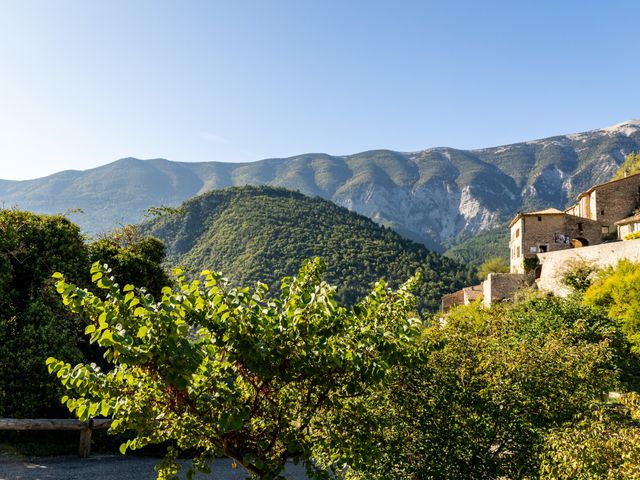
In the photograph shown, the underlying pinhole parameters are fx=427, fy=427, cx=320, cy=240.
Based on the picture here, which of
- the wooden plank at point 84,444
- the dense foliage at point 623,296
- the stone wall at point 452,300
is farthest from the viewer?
the stone wall at point 452,300

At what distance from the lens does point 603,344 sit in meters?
11.4

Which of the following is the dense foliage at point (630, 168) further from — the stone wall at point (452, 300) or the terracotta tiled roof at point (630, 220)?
the stone wall at point (452, 300)

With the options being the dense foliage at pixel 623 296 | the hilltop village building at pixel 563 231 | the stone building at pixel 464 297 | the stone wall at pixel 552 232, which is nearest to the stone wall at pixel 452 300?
the stone building at pixel 464 297

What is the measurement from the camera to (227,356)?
5.29m

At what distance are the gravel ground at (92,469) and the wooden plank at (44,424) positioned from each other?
3.60 ft

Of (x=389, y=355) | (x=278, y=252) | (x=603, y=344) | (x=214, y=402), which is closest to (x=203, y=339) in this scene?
(x=214, y=402)

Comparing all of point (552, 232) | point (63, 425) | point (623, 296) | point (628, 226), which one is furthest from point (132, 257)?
point (628, 226)

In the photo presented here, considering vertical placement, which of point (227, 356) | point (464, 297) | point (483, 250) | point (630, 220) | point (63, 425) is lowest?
point (483, 250)

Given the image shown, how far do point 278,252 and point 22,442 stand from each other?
6837 centimetres

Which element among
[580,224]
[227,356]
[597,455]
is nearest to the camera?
[227,356]

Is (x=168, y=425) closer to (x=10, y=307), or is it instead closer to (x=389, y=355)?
(x=389, y=355)

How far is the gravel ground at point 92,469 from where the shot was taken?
1244 centimetres

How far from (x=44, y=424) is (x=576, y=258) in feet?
114

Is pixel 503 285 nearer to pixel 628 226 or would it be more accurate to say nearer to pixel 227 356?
pixel 628 226
